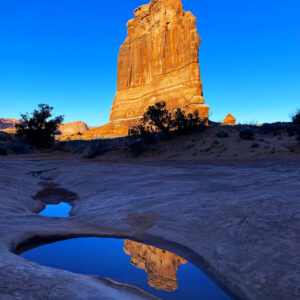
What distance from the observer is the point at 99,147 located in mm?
23531

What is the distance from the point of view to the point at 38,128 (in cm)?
3198

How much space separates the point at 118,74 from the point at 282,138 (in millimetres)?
Result: 51824

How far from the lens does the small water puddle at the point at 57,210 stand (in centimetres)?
Result: 533

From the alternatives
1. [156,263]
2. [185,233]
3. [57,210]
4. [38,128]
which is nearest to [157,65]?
[38,128]

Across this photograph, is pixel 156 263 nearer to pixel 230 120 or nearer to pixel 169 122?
pixel 169 122

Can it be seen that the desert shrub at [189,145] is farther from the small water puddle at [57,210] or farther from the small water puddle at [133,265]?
the small water puddle at [133,265]

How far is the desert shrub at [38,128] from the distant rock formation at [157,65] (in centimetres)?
1917

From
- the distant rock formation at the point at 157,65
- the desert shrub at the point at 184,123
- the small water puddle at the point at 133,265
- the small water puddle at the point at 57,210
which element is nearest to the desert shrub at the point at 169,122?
the desert shrub at the point at 184,123

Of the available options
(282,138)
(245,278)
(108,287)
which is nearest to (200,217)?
(245,278)

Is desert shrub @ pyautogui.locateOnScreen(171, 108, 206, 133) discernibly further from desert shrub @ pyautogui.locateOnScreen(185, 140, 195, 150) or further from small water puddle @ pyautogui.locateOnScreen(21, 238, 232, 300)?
small water puddle @ pyautogui.locateOnScreen(21, 238, 232, 300)

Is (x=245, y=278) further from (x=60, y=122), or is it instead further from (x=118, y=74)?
(x=118, y=74)

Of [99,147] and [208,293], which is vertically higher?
[99,147]

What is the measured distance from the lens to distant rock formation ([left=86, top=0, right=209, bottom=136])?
4634 cm

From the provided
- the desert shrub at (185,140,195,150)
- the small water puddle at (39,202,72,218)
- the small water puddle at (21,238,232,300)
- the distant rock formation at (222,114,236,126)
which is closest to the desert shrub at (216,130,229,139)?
the desert shrub at (185,140,195,150)
